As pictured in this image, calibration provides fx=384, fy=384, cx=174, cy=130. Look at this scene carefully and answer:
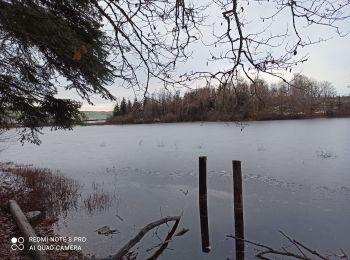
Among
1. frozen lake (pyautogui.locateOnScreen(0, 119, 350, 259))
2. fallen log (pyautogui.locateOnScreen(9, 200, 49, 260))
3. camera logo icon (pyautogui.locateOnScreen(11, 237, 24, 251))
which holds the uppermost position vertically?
fallen log (pyautogui.locateOnScreen(9, 200, 49, 260))

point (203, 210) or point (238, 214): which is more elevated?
point (238, 214)

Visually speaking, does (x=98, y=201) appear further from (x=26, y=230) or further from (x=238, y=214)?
(x=238, y=214)

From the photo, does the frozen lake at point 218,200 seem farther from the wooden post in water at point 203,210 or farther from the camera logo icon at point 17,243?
the camera logo icon at point 17,243

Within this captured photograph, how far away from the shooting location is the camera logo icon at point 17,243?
22.1 feet

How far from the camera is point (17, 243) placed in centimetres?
699

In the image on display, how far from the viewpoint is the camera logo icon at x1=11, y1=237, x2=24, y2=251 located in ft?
22.1

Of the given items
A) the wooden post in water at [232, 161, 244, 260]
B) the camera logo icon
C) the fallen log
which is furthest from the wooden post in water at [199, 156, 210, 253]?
the camera logo icon

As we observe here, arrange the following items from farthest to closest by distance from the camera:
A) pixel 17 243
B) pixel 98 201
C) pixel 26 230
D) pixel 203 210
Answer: pixel 98 201
pixel 203 210
pixel 26 230
pixel 17 243

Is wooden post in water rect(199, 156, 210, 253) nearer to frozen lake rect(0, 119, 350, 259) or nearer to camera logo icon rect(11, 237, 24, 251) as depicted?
frozen lake rect(0, 119, 350, 259)

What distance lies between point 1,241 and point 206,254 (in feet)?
13.2

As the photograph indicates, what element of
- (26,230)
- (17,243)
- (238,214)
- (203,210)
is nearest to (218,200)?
(203,210)

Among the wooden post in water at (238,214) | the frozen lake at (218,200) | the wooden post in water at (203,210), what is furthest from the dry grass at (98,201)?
the wooden post in water at (238,214)

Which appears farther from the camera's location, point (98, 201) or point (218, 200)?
point (98, 201)

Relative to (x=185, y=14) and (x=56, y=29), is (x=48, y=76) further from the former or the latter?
(x=185, y=14)
